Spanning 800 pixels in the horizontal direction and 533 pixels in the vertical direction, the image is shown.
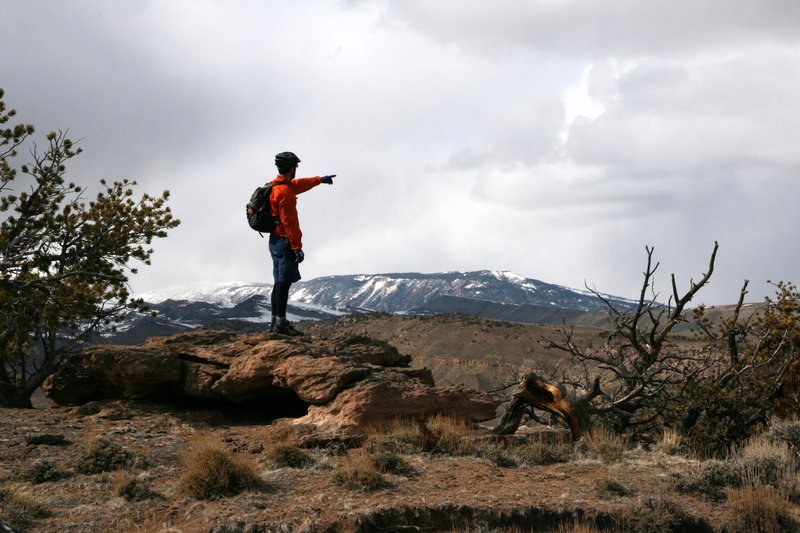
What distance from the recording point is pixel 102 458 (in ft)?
27.3

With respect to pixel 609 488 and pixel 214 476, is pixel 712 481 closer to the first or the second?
pixel 609 488

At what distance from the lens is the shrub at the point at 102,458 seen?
26.8 feet

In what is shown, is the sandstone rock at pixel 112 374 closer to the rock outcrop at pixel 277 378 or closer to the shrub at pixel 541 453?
the rock outcrop at pixel 277 378

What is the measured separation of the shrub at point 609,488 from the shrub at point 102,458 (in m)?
6.22

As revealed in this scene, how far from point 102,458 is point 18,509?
5.42ft

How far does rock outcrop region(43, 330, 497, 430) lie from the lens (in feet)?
33.2

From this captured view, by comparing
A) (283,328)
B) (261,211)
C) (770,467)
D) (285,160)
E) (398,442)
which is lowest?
(770,467)

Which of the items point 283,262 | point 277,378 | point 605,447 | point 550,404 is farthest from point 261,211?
point 605,447

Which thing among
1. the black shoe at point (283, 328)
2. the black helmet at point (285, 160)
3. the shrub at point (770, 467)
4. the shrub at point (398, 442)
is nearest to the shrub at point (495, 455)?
the shrub at point (398, 442)

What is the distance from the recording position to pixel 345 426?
965cm

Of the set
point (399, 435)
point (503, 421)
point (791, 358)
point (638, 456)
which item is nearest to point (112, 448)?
point (399, 435)

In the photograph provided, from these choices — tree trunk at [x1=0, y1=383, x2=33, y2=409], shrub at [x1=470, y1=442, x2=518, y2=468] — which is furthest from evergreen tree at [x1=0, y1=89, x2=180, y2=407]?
shrub at [x1=470, y1=442, x2=518, y2=468]

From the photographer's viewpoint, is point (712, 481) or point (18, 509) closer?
point (18, 509)

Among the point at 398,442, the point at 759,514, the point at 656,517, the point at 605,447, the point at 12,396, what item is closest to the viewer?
the point at 656,517
